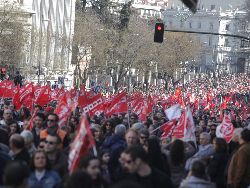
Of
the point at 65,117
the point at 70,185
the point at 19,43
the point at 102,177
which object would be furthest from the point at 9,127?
the point at 19,43

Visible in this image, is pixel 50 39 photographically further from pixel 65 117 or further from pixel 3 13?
pixel 65 117

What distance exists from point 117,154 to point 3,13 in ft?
169

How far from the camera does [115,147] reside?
1520 centimetres

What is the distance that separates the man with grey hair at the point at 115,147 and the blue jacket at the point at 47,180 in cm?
128

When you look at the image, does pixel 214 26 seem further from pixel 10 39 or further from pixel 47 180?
pixel 47 180

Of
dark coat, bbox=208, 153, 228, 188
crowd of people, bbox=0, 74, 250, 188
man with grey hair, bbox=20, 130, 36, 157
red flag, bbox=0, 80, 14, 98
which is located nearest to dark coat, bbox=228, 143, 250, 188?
crowd of people, bbox=0, 74, 250, 188

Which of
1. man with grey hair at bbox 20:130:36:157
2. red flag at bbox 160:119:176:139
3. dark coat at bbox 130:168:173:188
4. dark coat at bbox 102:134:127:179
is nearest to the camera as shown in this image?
dark coat at bbox 130:168:173:188

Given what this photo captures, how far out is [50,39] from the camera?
80.8 m

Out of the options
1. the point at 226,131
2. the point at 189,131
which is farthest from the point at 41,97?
the point at 189,131

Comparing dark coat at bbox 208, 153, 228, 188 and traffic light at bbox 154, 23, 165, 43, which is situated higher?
dark coat at bbox 208, 153, 228, 188

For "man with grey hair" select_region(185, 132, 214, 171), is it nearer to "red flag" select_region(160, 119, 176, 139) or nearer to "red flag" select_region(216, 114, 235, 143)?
"red flag" select_region(216, 114, 235, 143)

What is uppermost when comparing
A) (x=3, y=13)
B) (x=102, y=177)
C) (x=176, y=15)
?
(x=102, y=177)

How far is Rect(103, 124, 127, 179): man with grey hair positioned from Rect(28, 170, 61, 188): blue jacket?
1281mm

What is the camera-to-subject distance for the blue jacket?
1231 centimetres
